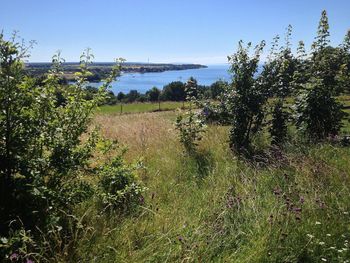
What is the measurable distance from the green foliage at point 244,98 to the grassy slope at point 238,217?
129 cm

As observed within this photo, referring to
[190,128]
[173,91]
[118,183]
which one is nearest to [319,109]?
[190,128]

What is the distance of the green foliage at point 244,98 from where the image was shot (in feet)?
23.1

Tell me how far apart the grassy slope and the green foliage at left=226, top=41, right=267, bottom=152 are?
129 centimetres

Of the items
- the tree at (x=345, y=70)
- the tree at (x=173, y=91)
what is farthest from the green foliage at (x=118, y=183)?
the tree at (x=173, y=91)

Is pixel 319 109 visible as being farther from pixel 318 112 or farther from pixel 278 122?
pixel 278 122

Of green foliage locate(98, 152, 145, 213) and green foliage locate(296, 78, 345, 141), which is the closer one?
green foliage locate(98, 152, 145, 213)

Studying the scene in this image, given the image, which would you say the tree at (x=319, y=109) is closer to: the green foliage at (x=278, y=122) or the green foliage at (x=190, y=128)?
the green foliage at (x=278, y=122)

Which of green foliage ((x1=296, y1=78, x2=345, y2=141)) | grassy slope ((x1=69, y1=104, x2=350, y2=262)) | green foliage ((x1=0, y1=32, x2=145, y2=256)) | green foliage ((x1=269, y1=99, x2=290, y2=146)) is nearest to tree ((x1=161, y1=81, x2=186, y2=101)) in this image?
green foliage ((x1=269, y1=99, x2=290, y2=146))

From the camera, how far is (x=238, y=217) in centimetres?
391

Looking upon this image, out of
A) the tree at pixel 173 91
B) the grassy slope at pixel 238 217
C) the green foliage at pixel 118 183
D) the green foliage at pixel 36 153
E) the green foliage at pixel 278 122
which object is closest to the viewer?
the green foliage at pixel 36 153

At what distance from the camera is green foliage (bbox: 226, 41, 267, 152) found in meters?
7.04

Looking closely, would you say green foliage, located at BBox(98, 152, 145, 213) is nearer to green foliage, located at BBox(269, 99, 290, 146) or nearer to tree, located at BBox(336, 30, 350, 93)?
green foliage, located at BBox(269, 99, 290, 146)

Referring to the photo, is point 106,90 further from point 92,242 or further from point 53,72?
point 92,242

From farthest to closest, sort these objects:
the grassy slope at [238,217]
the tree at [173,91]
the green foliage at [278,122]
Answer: the tree at [173,91] → the green foliage at [278,122] → the grassy slope at [238,217]
